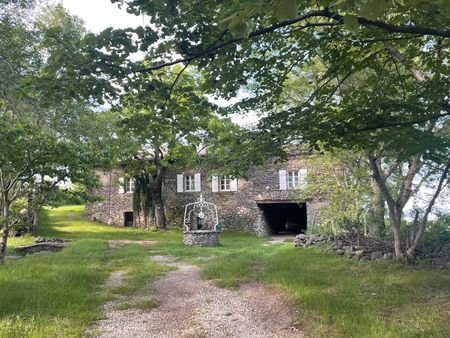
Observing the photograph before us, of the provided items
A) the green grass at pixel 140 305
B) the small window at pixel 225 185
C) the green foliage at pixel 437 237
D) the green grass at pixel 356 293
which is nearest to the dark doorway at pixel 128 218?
the small window at pixel 225 185

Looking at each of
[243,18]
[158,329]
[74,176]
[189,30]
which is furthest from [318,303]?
[74,176]

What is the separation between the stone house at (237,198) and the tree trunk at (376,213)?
8.48m

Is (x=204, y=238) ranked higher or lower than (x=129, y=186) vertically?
lower

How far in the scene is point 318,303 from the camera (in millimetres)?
5457

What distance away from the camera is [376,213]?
11680 mm

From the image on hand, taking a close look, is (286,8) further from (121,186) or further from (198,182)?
(121,186)

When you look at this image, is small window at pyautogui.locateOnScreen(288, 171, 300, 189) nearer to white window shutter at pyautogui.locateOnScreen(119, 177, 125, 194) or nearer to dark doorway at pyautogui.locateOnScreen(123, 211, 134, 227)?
white window shutter at pyautogui.locateOnScreen(119, 177, 125, 194)

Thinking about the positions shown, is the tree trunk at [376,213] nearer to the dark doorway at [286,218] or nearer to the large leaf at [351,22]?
the large leaf at [351,22]

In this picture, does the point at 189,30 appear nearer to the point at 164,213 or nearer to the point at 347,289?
the point at 347,289

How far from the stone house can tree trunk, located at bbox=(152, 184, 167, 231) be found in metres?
1.23

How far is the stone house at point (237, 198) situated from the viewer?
2288 cm

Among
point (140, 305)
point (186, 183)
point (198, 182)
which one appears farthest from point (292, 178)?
point (140, 305)

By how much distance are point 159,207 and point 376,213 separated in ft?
51.1

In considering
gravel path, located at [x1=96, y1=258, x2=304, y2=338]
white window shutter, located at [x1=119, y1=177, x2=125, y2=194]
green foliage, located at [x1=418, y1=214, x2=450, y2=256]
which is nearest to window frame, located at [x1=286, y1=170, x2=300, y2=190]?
white window shutter, located at [x1=119, y1=177, x2=125, y2=194]
